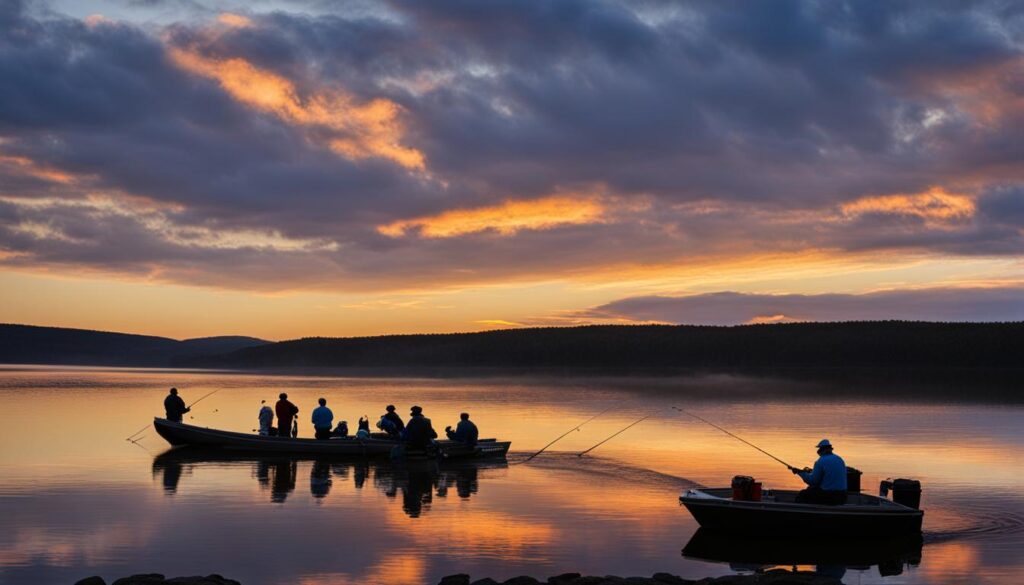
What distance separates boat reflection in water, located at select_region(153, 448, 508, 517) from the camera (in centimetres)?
2642

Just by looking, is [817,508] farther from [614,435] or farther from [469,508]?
[614,435]

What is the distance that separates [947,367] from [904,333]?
876 centimetres

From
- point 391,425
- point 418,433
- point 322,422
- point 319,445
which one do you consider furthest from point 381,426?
point 418,433

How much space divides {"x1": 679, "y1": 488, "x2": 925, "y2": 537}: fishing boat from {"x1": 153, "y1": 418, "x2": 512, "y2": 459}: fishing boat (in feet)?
43.7

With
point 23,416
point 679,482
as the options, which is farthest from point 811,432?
point 23,416

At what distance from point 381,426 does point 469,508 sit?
11.0 meters

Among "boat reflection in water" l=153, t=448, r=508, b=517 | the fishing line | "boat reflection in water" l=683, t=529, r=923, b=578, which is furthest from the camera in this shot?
the fishing line

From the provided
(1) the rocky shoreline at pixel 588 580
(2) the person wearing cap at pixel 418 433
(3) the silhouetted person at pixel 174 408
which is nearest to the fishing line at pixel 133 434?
(3) the silhouetted person at pixel 174 408

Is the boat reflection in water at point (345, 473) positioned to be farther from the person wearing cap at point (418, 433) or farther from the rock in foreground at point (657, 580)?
the rock in foreground at point (657, 580)

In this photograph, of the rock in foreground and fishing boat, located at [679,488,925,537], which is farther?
fishing boat, located at [679,488,925,537]

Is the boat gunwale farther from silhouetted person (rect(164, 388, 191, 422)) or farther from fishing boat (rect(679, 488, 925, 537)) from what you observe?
silhouetted person (rect(164, 388, 191, 422))

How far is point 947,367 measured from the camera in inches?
7318

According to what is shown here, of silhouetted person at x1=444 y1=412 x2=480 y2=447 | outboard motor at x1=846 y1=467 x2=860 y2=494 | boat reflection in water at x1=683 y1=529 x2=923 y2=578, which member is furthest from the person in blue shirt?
outboard motor at x1=846 y1=467 x2=860 y2=494

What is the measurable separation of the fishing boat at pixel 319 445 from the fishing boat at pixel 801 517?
1333 centimetres
